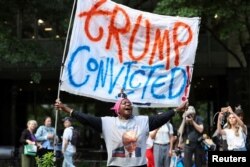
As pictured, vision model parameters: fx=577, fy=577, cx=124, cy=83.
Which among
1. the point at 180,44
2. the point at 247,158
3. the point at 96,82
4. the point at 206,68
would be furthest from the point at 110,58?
the point at 206,68

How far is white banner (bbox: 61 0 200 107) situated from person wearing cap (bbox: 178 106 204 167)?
136 inches

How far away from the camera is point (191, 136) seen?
41.1ft

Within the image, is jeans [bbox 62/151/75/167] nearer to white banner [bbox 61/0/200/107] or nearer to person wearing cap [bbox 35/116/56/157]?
person wearing cap [bbox 35/116/56/157]

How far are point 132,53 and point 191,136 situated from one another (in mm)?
4513

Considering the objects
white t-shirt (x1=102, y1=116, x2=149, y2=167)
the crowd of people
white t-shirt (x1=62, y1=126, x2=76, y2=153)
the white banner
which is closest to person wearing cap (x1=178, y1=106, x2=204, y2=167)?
the crowd of people

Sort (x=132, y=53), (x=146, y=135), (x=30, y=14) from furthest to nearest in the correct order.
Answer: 1. (x=30, y=14)
2. (x=132, y=53)
3. (x=146, y=135)

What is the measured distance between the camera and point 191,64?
8570 mm

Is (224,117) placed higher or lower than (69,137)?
higher

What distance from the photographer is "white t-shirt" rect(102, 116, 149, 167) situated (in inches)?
252

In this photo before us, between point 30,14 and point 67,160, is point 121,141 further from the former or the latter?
point 30,14

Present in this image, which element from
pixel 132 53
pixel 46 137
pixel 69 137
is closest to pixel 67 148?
pixel 69 137

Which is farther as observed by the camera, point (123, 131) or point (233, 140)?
point (233, 140)

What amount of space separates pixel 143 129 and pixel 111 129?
1.20 ft

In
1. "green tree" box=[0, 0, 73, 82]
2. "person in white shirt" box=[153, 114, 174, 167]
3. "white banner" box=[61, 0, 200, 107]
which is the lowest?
"person in white shirt" box=[153, 114, 174, 167]
